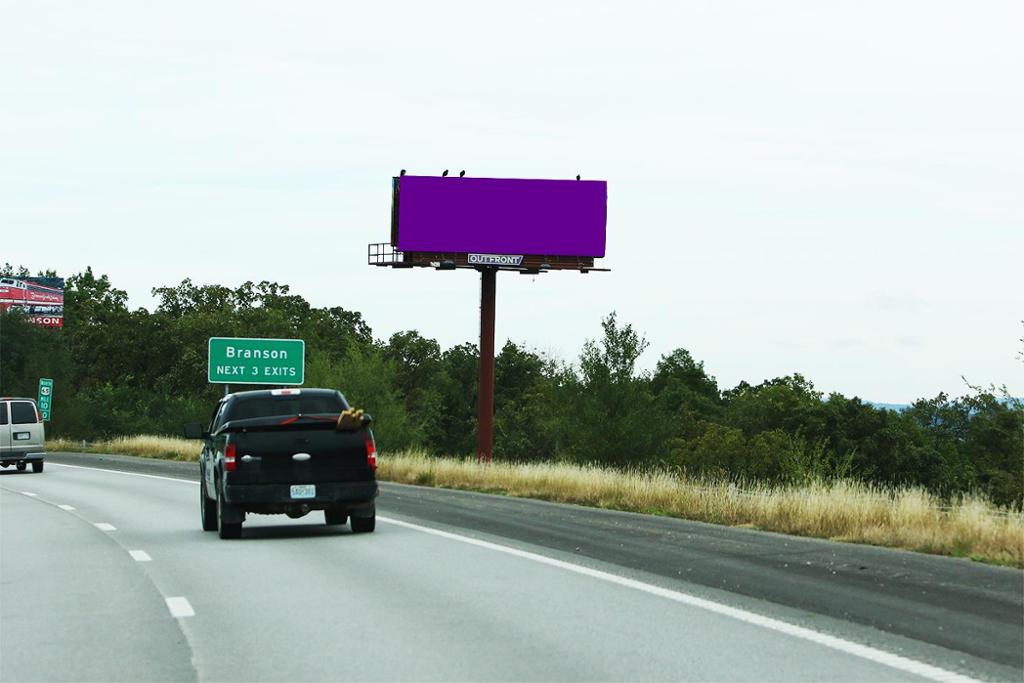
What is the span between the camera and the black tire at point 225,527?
17.0 meters

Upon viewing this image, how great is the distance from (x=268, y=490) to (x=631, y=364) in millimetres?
56948

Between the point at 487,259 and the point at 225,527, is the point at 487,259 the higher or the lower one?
the higher one

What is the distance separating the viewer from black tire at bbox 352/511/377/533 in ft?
58.3

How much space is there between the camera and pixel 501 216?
53.5 meters

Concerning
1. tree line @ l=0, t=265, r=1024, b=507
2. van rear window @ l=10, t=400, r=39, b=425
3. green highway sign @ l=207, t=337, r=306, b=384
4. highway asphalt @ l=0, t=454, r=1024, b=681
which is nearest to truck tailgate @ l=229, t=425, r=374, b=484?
highway asphalt @ l=0, t=454, r=1024, b=681

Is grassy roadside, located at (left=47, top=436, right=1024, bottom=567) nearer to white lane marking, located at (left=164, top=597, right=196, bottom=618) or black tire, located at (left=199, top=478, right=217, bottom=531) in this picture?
black tire, located at (left=199, top=478, right=217, bottom=531)

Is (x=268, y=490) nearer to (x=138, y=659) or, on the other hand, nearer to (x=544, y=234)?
(x=138, y=659)

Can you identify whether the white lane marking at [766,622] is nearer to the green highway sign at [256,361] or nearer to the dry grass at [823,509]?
the dry grass at [823,509]

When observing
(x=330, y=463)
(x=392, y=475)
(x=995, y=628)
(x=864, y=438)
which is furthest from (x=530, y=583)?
(x=864, y=438)

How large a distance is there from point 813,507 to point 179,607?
30.1ft

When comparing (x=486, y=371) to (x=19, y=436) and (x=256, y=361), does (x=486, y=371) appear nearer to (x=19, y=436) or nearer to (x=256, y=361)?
(x=256, y=361)

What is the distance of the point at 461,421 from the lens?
122m

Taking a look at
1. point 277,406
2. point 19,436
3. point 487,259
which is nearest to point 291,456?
point 277,406

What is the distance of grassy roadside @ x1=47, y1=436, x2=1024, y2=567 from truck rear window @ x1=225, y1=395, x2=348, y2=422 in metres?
5.25
